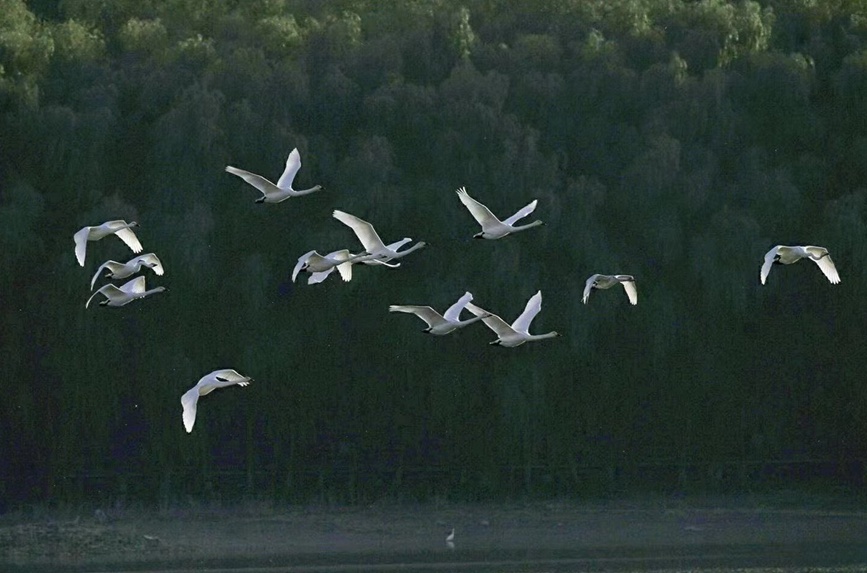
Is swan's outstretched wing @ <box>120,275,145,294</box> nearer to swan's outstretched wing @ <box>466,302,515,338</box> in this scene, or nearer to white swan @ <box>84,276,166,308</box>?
white swan @ <box>84,276,166,308</box>

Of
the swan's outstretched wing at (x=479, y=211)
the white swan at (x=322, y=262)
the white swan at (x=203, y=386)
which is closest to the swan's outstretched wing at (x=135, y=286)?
the white swan at (x=322, y=262)

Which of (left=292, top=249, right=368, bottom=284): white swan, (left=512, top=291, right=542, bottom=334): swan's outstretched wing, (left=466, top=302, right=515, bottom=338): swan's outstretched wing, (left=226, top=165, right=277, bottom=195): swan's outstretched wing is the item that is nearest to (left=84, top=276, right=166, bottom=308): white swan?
(left=292, top=249, right=368, bottom=284): white swan

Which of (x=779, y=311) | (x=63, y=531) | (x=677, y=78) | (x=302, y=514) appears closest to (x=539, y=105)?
(x=677, y=78)

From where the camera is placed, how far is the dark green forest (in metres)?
32.7

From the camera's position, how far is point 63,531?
32.1m

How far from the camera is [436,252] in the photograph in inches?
1312

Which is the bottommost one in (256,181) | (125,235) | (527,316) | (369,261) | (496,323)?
(496,323)

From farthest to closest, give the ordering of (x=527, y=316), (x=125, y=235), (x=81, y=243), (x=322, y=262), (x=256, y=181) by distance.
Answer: (x=125, y=235)
(x=527, y=316)
(x=322, y=262)
(x=81, y=243)
(x=256, y=181)

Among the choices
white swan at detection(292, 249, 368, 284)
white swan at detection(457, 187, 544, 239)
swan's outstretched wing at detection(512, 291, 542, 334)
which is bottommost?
swan's outstretched wing at detection(512, 291, 542, 334)

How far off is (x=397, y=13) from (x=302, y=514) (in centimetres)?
836

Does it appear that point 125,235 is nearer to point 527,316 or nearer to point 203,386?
point 203,386

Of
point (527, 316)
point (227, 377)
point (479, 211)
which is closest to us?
point (227, 377)

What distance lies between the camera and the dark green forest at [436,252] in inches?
1288

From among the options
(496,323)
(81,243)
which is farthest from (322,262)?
(81,243)
